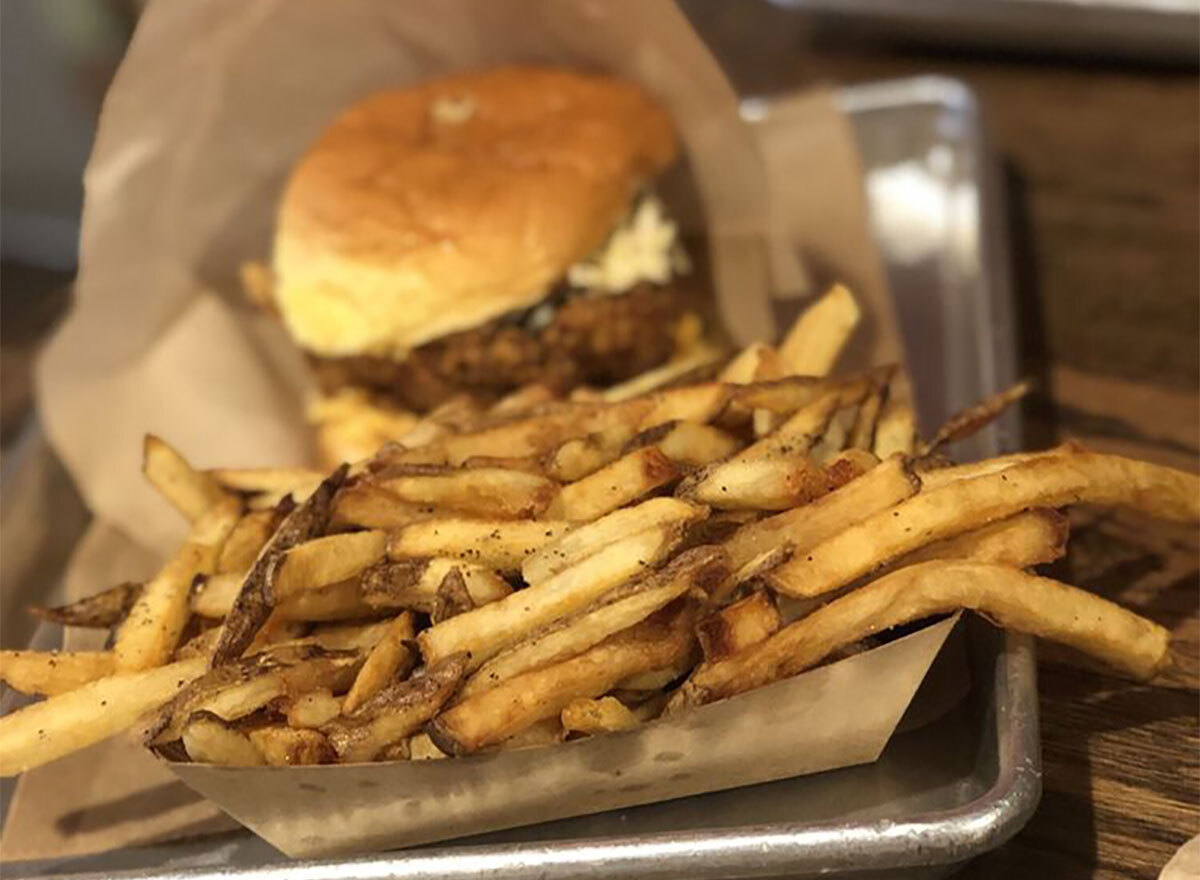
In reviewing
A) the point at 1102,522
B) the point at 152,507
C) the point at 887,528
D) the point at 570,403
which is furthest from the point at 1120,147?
the point at 152,507

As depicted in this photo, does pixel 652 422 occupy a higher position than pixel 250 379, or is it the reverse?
pixel 652 422

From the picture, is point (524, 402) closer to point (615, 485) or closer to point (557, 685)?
point (615, 485)

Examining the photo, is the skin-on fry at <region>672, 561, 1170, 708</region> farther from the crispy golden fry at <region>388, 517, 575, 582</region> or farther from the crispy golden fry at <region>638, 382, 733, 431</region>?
the crispy golden fry at <region>638, 382, 733, 431</region>

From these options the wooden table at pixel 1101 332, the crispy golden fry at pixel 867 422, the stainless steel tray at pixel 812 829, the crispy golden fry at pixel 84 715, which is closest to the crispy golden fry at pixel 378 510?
the crispy golden fry at pixel 84 715

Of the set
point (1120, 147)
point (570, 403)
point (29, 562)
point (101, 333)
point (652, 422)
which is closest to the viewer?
point (652, 422)

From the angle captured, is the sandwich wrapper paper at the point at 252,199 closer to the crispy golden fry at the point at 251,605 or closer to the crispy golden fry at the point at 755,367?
the crispy golden fry at the point at 755,367

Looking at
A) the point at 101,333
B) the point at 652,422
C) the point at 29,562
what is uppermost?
the point at 652,422

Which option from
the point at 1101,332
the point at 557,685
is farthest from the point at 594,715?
the point at 1101,332

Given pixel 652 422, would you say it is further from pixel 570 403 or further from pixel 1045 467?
pixel 1045 467
